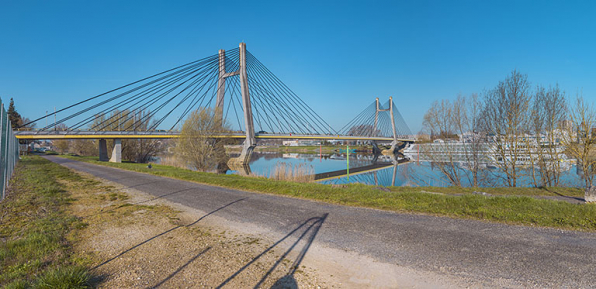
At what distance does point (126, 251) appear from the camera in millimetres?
4680

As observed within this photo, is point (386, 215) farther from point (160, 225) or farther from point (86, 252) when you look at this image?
point (86, 252)

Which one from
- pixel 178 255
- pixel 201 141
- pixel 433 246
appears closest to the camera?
pixel 178 255

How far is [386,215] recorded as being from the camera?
22.6ft

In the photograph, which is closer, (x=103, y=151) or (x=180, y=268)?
(x=180, y=268)

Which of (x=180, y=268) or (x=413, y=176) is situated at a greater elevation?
(x=180, y=268)

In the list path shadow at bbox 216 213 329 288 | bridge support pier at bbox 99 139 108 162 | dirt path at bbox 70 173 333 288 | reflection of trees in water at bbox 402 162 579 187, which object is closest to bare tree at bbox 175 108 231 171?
bridge support pier at bbox 99 139 108 162

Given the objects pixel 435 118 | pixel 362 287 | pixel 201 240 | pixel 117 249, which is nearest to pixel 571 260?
pixel 362 287

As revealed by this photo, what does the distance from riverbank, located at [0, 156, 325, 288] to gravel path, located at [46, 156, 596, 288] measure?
2.66 feet

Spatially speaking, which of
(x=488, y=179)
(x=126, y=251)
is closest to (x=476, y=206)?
(x=126, y=251)

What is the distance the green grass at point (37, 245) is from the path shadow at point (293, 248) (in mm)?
1999

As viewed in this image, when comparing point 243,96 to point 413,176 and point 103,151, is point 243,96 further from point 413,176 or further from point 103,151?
point 413,176

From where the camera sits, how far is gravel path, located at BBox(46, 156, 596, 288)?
12.2ft

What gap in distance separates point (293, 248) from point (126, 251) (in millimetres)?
2692

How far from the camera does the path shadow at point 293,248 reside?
3609mm
